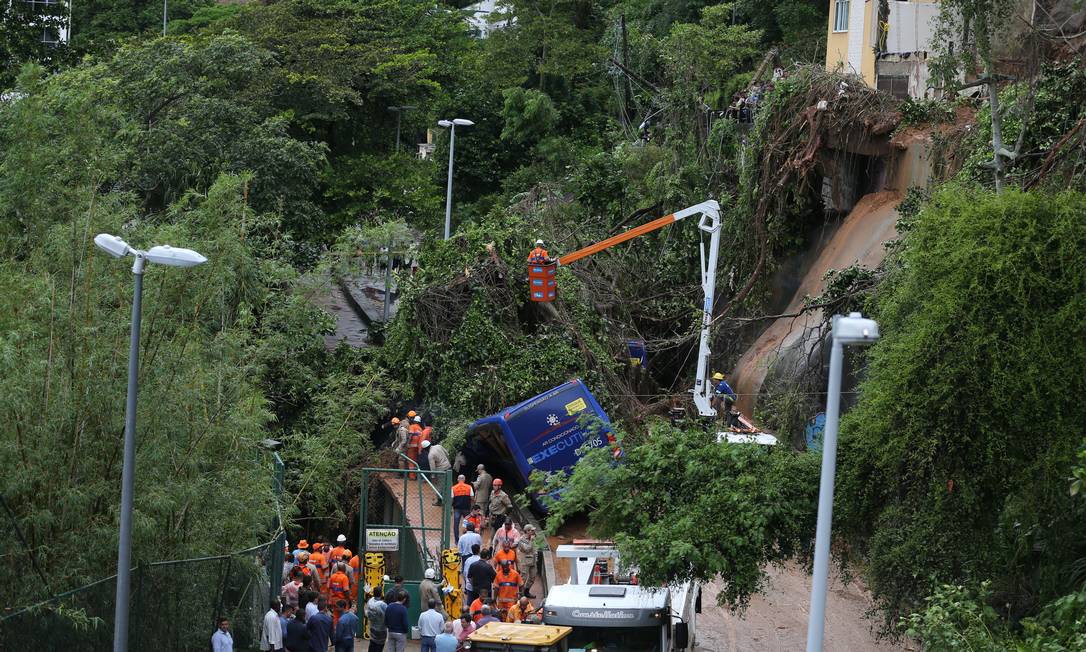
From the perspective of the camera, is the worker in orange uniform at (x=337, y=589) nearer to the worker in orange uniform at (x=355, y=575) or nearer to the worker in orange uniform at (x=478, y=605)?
the worker in orange uniform at (x=355, y=575)

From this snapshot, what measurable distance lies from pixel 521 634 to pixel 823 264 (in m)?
18.6

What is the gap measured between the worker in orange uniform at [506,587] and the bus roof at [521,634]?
11.4 feet

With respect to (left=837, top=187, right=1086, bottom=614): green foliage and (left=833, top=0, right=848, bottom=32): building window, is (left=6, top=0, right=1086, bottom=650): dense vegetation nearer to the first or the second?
(left=837, top=187, right=1086, bottom=614): green foliage

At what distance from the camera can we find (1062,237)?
50.9ft

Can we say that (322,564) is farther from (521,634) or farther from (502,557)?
(521,634)

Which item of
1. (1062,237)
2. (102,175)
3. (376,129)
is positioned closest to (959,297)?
(1062,237)

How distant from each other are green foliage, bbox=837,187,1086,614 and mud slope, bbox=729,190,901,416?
1222 cm

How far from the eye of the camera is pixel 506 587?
19438 mm

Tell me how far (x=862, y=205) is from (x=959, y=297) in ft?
55.2

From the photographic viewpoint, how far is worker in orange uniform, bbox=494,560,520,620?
19.4 metres

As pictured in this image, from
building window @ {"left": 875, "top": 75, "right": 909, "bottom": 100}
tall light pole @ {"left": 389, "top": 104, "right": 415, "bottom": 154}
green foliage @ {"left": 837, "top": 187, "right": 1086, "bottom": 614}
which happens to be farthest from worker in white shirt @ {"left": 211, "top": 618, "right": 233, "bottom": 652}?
tall light pole @ {"left": 389, "top": 104, "right": 415, "bottom": 154}

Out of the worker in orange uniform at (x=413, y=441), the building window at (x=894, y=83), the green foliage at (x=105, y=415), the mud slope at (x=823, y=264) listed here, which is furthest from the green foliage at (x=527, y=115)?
the green foliage at (x=105, y=415)

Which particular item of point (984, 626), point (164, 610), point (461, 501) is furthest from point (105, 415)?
point (984, 626)

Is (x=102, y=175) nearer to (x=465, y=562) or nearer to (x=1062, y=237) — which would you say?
(x=465, y=562)
